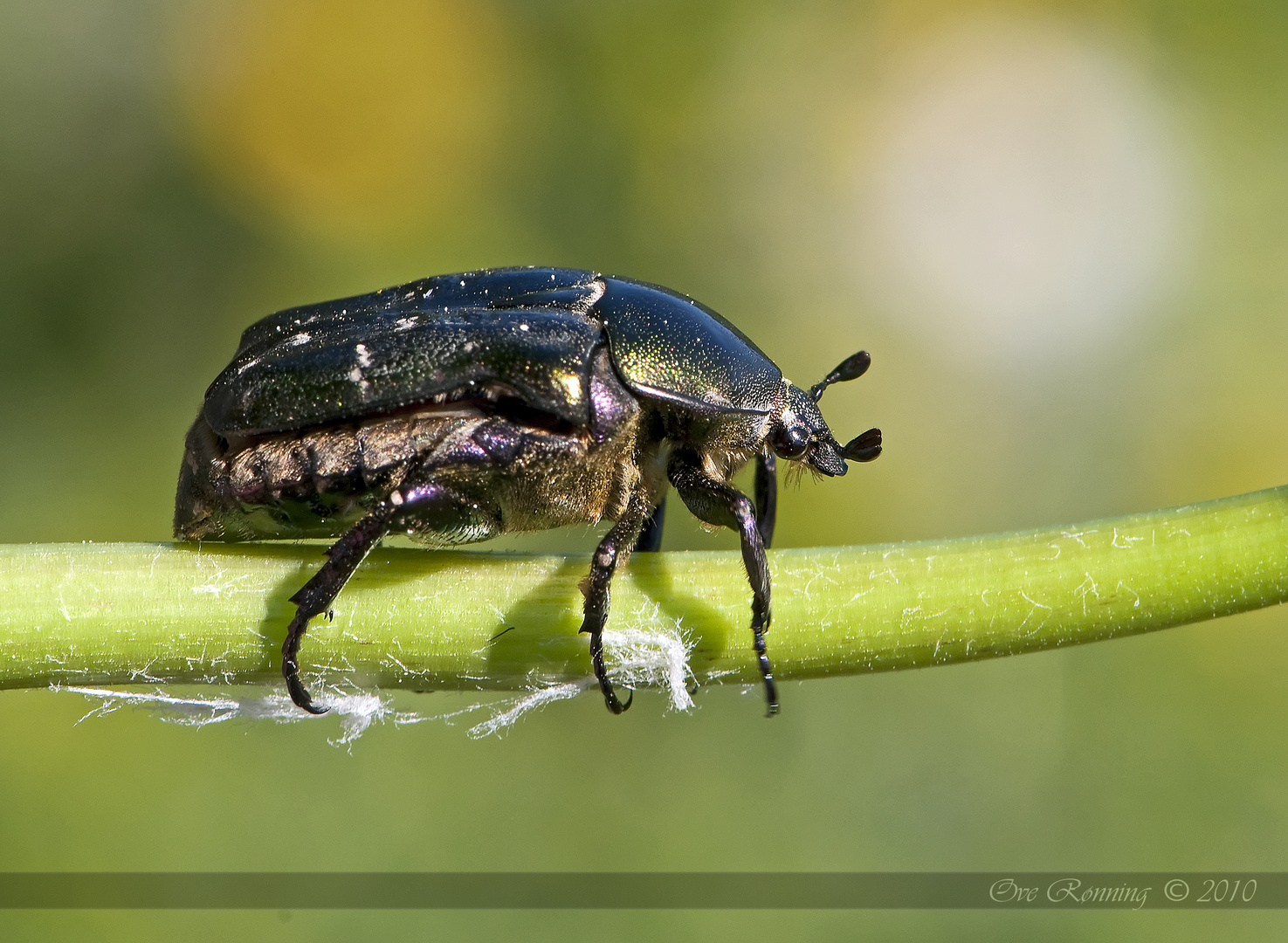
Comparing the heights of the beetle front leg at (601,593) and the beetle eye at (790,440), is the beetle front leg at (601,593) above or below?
below

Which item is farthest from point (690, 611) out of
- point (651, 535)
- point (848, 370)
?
point (848, 370)

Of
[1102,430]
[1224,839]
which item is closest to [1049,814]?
[1224,839]

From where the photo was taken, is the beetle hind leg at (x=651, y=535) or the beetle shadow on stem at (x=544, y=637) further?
the beetle hind leg at (x=651, y=535)

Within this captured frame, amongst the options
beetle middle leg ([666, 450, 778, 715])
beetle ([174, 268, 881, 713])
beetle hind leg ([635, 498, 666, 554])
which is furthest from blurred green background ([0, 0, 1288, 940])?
beetle ([174, 268, 881, 713])

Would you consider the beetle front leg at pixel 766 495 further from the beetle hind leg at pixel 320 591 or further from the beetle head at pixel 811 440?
the beetle hind leg at pixel 320 591

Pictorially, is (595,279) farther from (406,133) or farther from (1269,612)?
(1269,612)

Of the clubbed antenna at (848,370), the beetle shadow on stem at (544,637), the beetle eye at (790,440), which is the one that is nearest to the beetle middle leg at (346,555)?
the beetle shadow on stem at (544,637)
